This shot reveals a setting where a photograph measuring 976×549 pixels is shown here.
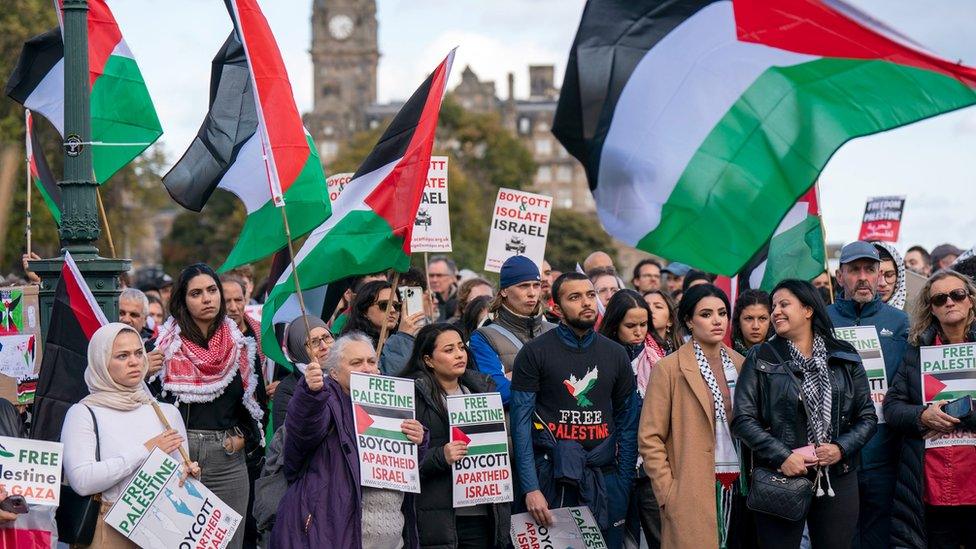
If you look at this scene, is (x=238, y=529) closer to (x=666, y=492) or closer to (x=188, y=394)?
(x=188, y=394)

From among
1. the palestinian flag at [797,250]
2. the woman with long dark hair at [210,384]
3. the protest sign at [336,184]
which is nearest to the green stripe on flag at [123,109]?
the protest sign at [336,184]

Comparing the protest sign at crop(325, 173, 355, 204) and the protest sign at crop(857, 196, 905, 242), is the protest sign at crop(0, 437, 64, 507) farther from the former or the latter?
the protest sign at crop(857, 196, 905, 242)

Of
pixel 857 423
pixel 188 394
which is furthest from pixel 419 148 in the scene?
pixel 857 423

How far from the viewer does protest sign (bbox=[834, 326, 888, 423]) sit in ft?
31.0

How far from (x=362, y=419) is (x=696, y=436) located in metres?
1.79

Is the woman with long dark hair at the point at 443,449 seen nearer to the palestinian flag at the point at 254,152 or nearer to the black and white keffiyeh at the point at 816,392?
the palestinian flag at the point at 254,152

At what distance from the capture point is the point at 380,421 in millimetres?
8320

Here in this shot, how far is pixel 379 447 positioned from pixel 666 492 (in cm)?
155

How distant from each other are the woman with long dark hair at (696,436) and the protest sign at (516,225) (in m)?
5.43

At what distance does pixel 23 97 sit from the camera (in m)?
12.0

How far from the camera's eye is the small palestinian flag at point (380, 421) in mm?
8227

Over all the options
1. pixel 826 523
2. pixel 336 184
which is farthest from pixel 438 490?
pixel 336 184

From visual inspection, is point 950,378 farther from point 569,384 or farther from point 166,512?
point 166,512

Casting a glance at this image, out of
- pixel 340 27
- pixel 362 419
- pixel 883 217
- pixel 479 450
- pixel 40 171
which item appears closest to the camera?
pixel 362 419
